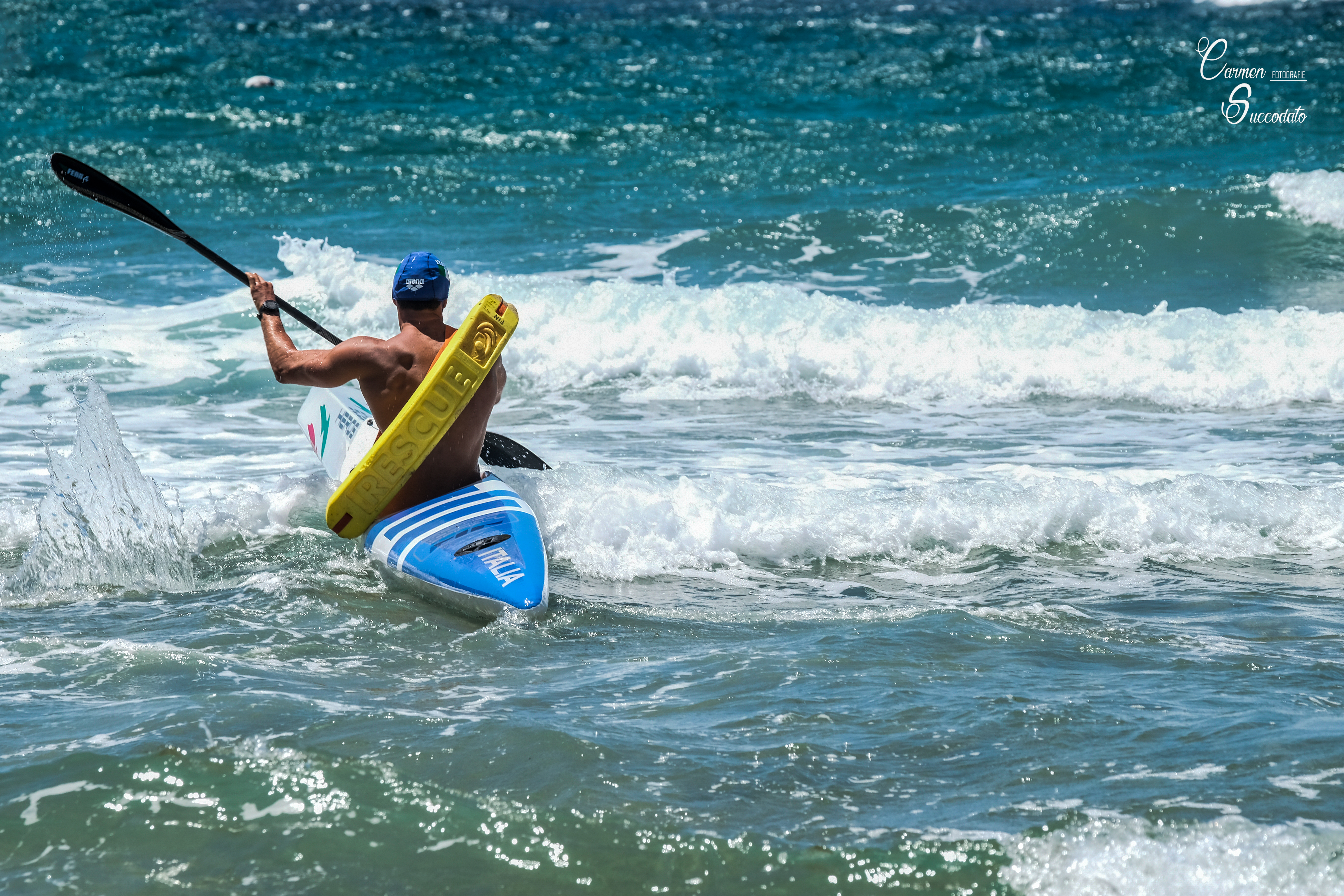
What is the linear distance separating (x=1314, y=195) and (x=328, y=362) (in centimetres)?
1260

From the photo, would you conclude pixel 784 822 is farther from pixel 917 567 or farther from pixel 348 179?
pixel 348 179

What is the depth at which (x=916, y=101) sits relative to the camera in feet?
67.8

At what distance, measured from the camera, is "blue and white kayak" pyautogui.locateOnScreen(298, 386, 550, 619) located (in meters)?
4.88

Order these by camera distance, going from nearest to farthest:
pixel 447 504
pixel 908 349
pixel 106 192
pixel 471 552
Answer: pixel 471 552, pixel 447 504, pixel 106 192, pixel 908 349

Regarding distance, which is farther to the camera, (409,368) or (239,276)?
(239,276)

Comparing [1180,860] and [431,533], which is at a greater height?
[431,533]

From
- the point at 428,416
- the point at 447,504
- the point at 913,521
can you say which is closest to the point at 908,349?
the point at 913,521

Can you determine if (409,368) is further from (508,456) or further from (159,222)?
(159,222)

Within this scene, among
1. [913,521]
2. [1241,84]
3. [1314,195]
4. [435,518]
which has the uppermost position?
[1241,84]

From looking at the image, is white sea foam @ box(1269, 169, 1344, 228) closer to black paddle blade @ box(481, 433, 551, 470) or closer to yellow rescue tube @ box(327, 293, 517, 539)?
black paddle blade @ box(481, 433, 551, 470)

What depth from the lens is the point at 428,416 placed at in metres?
5.12

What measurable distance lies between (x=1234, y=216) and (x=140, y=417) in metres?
11.2

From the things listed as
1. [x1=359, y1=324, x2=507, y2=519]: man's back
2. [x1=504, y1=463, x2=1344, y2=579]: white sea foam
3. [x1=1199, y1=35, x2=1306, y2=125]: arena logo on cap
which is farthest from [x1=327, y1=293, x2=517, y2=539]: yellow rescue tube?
[x1=1199, y1=35, x2=1306, y2=125]: arena logo on cap

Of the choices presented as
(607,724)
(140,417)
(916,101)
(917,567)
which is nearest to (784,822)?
(607,724)
